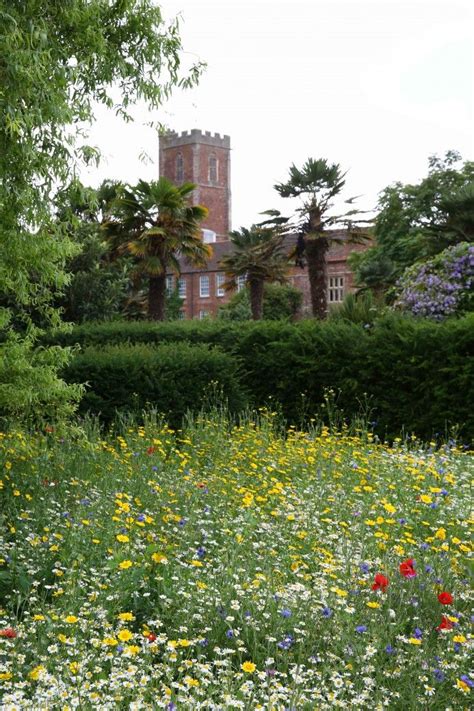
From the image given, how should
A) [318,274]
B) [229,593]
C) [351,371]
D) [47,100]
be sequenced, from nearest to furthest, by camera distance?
[229,593], [47,100], [351,371], [318,274]

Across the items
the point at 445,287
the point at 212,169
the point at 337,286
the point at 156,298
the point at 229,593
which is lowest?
the point at 229,593

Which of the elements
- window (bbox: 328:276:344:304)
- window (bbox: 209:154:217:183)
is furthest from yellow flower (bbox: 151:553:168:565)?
window (bbox: 209:154:217:183)

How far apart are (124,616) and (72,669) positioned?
0.27 m

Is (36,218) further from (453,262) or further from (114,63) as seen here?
(453,262)

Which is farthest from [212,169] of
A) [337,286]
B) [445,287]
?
[445,287]

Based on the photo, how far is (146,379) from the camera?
1110 centimetres

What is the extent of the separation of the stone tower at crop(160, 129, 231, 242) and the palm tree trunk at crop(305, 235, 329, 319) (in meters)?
55.0

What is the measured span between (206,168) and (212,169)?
0.89 metres

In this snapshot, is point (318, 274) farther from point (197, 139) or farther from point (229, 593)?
point (197, 139)

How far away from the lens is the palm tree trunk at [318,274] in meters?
26.1

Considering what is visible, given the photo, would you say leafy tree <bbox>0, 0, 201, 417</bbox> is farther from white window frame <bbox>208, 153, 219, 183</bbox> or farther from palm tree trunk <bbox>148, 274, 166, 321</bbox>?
white window frame <bbox>208, 153, 219, 183</bbox>

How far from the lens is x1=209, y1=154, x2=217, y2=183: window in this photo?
8225cm

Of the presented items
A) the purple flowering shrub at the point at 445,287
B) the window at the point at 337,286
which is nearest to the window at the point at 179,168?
the window at the point at 337,286

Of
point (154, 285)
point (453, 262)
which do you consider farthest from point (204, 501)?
point (154, 285)
